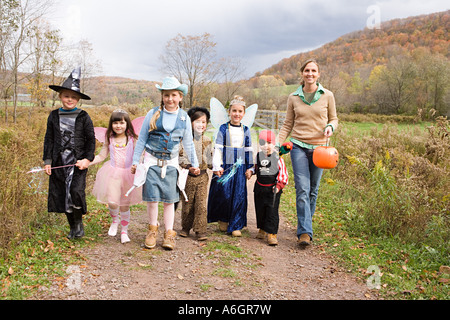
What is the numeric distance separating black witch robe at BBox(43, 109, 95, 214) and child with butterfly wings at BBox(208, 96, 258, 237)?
5.94 ft

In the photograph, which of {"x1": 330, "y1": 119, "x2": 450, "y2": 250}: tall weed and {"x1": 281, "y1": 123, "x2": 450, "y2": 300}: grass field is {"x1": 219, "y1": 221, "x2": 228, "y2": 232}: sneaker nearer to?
{"x1": 281, "y1": 123, "x2": 450, "y2": 300}: grass field

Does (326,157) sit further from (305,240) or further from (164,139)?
(164,139)

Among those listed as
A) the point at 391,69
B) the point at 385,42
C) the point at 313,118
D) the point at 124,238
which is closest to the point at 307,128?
the point at 313,118

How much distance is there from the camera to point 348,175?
8.45 m

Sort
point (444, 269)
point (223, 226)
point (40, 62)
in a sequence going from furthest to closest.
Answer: point (40, 62) → point (223, 226) → point (444, 269)

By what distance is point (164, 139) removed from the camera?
4.20m

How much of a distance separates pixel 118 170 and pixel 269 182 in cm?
205

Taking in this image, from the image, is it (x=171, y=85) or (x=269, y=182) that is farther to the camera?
(x=269, y=182)

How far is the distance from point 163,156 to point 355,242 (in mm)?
3024

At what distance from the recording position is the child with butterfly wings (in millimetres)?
4918

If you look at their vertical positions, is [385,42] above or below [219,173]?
above

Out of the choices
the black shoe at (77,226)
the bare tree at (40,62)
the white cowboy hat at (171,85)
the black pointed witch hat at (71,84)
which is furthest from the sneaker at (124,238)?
the bare tree at (40,62)

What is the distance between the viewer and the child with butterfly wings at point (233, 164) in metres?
4.92

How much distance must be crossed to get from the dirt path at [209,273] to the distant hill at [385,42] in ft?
143
